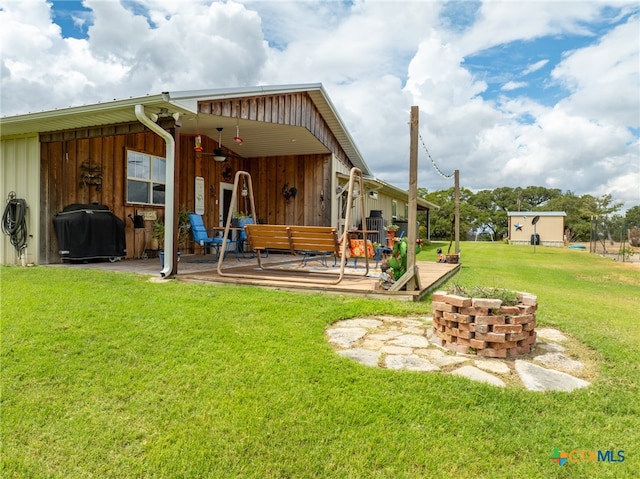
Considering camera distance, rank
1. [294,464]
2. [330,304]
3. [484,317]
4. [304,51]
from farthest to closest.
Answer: [304,51], [330,304], [484,317], [294,464]

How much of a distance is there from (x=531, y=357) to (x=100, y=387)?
9.13 feet

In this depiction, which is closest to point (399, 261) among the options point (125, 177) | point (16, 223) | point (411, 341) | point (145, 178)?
point (411, 341)

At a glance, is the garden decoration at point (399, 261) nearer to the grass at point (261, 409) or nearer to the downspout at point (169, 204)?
the grass at point (261, 409)

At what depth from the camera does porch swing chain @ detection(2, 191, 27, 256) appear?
663 centimetres

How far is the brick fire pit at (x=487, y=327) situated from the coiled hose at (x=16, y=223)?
277 inches

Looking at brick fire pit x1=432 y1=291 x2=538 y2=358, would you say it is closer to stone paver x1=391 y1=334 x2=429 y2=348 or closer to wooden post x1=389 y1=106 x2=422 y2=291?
stone paver x1=391 y1=334 x2=429 y2=348

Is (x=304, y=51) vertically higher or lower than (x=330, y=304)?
higher

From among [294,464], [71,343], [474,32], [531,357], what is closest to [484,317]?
[531,357]

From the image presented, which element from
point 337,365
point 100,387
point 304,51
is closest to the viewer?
point 100,387

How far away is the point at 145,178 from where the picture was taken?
27.1 feet

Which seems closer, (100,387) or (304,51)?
(100,387)

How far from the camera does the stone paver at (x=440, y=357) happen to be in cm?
239

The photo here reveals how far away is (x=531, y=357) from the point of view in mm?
2758

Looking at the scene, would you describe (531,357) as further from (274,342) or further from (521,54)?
(521,54)
